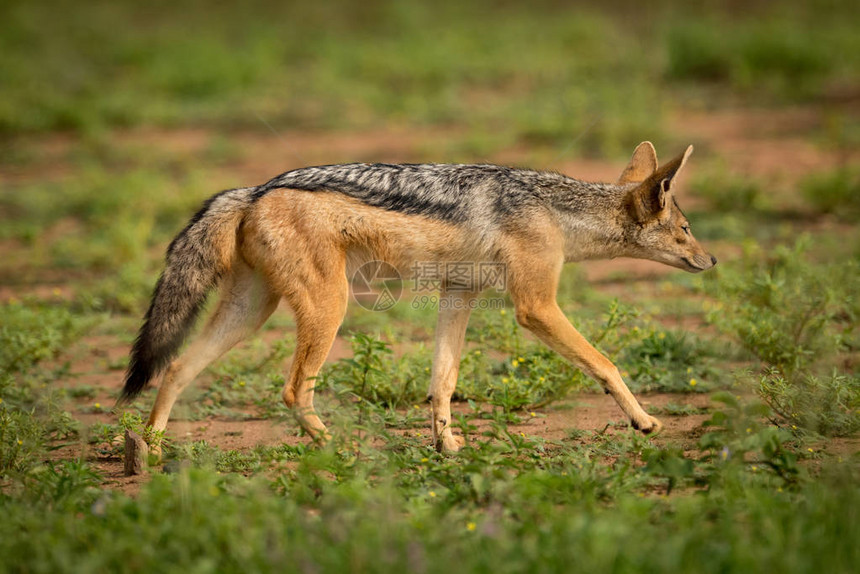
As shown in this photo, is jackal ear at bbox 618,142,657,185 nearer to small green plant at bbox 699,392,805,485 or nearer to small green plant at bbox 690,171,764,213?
small green plant at bbox 699,392,805,485

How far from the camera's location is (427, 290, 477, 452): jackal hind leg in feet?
18.3

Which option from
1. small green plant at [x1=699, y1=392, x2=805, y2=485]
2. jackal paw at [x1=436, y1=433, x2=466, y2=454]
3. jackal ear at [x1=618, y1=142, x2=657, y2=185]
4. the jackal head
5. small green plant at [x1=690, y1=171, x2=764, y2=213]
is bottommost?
jackal paw at [x1=436, y1=433, x2=466, y2=454]

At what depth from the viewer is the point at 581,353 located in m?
5.30

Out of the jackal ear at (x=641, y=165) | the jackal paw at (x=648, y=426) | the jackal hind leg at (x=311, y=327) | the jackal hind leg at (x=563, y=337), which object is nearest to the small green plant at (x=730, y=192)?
the jackal ear at (x=641, y=165)

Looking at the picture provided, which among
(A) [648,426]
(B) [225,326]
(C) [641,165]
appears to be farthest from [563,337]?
(B) [225,326]

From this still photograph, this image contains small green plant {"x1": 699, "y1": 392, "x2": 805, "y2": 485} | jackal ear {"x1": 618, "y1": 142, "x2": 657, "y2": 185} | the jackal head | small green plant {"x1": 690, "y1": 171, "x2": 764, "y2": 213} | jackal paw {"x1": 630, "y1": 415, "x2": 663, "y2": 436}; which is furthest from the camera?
small green plant {"x1": 690, "y1": 171, "x2": 764, "y2": 213}

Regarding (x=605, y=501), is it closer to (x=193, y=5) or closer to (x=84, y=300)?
(x=84, y=300)

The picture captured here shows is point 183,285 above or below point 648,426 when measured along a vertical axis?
above

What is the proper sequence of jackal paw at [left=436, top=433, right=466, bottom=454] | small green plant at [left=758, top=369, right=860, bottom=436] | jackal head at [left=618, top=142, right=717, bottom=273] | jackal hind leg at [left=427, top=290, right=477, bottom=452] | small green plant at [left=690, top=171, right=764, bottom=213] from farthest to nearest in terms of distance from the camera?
1. small green plant at [left=690, top=171, right=764, bottom=213]
2. jackal head at [left=618, top=142, right=717, bottom=273]
3. jackal hind leg at [left=427, top=290, right=477, bottom=452]
4. jackal paw at [left=436, top=433, right=466, bottom=454]
5. small green plant at [left=758, top=369, right=860, bottom=436]

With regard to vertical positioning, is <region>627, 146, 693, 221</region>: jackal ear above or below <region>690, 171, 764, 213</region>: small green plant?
above

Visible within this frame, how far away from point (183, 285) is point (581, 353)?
2.34 metres

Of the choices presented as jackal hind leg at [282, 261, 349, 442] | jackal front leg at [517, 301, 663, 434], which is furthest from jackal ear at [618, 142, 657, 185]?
jackal hind leg at [282, 261, 349, 442]

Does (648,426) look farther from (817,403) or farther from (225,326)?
(225,326)

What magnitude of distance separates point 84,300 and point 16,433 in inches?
135
